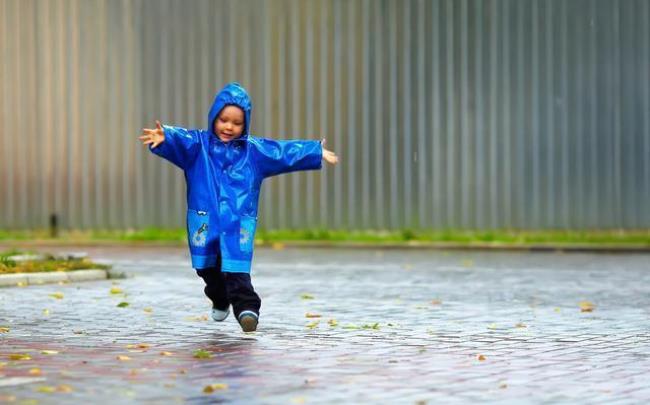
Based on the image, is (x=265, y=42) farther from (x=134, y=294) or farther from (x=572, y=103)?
(x=134, y=294)

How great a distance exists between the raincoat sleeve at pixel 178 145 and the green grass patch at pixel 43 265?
5.26 meters

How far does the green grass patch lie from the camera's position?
50.3 ft

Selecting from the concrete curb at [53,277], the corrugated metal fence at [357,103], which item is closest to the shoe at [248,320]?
the concrete curb at [53,277]

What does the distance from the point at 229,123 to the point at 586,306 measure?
3.99 meters

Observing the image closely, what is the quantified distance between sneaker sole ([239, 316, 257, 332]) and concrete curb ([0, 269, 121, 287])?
5159 millimetres

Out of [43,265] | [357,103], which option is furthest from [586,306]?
[357,103]

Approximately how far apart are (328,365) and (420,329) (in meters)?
2.33

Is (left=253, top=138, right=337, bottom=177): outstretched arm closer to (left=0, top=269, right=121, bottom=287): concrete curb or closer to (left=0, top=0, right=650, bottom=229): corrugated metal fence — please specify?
(left=0, top=269, right=121, bottom=287): concrete curb

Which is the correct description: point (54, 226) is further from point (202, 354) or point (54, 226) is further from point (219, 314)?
point (202, 354)

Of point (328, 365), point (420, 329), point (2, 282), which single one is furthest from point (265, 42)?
point (328, 365)


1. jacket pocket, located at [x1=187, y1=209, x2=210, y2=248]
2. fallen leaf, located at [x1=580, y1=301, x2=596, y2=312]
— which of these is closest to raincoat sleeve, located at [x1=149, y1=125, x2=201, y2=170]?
jacket pocket, located at [x1=187, y1=209, x2=210, y2=248]

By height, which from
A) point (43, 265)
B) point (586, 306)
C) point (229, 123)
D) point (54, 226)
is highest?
point (229, 123)

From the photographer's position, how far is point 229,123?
1018 cm

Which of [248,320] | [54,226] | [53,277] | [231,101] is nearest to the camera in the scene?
[248,320]
